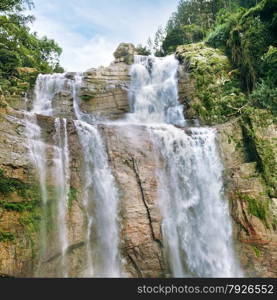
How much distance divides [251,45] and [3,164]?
12456 millimetres

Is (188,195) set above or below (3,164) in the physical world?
below

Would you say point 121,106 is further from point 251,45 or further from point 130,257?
point 130,257

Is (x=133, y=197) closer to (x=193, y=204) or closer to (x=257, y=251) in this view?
(x=193, y=204)

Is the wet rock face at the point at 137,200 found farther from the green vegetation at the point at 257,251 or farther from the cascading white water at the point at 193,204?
the green vegetation at the point at 257,251

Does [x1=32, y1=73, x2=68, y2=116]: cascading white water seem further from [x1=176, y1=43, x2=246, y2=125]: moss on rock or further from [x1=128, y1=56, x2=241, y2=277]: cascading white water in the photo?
[x1=176, y1=43, x2=246, y2=125]: moss on rock

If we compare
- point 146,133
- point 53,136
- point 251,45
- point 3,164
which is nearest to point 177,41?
point 251,45

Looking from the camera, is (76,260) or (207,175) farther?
(207,175)

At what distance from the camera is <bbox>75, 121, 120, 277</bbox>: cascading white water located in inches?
374

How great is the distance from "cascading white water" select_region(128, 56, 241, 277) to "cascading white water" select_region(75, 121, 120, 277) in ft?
5.65

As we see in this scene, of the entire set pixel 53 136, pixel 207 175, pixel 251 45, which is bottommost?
pixel 207 175

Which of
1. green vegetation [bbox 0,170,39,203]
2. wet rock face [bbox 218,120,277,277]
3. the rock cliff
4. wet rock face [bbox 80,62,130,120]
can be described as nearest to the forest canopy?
the rock cliff

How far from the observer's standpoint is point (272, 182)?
10555 mm

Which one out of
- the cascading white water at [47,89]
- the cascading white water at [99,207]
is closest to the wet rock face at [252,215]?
the cascading white water at [99,207]

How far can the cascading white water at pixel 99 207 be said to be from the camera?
9.51 m
